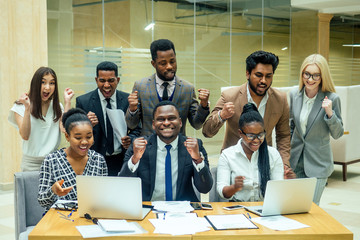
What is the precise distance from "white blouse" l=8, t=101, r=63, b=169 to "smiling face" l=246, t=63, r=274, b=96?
5.79 feet

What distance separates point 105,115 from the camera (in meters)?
3.70

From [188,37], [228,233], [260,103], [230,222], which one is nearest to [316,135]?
[260,103]

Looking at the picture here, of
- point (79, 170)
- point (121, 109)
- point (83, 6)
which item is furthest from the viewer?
point (83, 6)

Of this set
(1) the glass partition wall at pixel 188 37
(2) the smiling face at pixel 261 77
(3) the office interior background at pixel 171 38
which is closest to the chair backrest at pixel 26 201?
(3) the office interior background at pixel 171 38

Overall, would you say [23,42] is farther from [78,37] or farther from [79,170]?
[79,170]

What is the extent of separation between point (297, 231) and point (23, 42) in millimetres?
5161

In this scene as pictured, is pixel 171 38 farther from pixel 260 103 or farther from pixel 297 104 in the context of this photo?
pixel 260 103

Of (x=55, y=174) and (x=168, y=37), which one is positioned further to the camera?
(x=168, y=37)

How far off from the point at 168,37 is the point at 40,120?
468 centimetres

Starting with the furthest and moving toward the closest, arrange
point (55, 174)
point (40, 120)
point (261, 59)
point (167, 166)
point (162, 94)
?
point (40, 120)
point (162, 94)
point (261, 59)
point (167, 166)
point (55, 174)

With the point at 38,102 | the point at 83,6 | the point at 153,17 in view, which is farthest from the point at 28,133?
the point at 153,17

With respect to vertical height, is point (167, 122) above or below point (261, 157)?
above

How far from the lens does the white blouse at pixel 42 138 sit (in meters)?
3.74

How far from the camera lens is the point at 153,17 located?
7.75 metres
